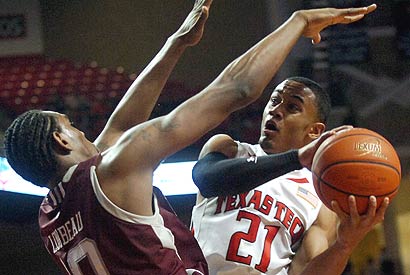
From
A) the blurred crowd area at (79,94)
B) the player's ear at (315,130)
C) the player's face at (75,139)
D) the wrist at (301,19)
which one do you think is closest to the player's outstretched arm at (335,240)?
the player's ear at (315,130)

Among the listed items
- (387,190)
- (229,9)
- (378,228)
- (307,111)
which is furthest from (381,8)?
(387,190)

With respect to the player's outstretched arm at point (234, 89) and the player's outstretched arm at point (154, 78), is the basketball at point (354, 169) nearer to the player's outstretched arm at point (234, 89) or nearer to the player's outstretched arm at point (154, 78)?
the player's outstretched arm at point (234, 89)

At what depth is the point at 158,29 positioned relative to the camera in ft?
37.2

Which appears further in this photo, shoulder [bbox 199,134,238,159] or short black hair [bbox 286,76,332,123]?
short black hair [bbox 286,76,332,123]

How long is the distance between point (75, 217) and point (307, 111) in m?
1.37

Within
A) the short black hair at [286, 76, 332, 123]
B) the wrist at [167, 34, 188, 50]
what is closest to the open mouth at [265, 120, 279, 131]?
the short black hair at [286, 76, 332, 123]

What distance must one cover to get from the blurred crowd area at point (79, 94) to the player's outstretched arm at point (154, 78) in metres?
6.44

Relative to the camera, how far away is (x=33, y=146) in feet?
8.79

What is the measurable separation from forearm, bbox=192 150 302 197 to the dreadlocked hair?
2.22 ft

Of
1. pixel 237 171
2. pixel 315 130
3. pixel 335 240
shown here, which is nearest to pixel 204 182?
pixel 237 171

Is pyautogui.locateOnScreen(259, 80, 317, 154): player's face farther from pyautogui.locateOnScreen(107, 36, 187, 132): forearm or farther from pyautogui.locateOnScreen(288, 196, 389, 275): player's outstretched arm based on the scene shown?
pyautogui.locateOnScreen(107, 36, 187, 132): forearm

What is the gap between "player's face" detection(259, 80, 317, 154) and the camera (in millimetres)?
3490

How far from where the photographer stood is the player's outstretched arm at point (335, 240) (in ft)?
8.36

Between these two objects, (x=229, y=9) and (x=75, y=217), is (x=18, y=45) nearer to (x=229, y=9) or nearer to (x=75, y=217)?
(x=229, y=9)
